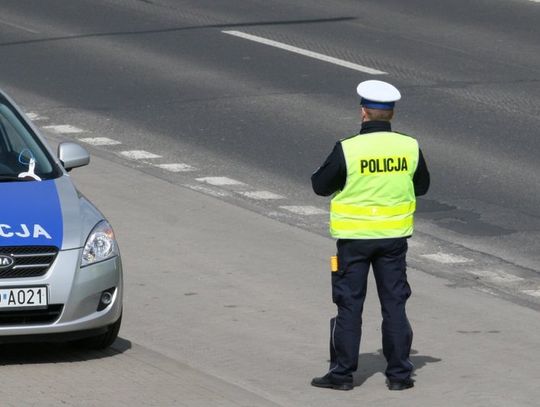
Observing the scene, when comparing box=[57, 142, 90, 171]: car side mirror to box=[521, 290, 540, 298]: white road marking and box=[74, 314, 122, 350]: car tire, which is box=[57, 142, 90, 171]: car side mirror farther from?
box=[521, 290, 540, 298]: white road marking

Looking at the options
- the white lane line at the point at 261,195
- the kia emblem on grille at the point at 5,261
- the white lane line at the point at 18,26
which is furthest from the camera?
the white lane line at the point at 18,26

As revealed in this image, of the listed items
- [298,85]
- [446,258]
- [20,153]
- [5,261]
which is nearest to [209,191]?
[446,258]

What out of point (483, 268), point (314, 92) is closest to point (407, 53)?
point (314, 92)

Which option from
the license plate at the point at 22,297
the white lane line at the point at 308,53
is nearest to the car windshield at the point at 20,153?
the license plate at the point at 22,297

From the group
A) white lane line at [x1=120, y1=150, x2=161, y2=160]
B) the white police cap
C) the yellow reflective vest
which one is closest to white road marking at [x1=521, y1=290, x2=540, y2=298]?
the yellow reflective vest

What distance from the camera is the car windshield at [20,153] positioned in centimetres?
1010

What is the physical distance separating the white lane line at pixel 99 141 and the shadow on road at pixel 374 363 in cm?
734

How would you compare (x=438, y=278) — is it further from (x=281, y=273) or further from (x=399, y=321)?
(x=399, y=321)

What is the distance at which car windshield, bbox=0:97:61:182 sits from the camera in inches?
398

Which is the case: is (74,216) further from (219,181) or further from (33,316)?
(219,181)

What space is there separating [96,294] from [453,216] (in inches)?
206

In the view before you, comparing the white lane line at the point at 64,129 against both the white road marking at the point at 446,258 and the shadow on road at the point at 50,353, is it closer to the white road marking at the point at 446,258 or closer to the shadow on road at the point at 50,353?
the white road marking at the point at 446,258

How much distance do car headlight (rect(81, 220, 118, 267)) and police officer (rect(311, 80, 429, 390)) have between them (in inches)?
53.9

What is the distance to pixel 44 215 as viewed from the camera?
9383mm
